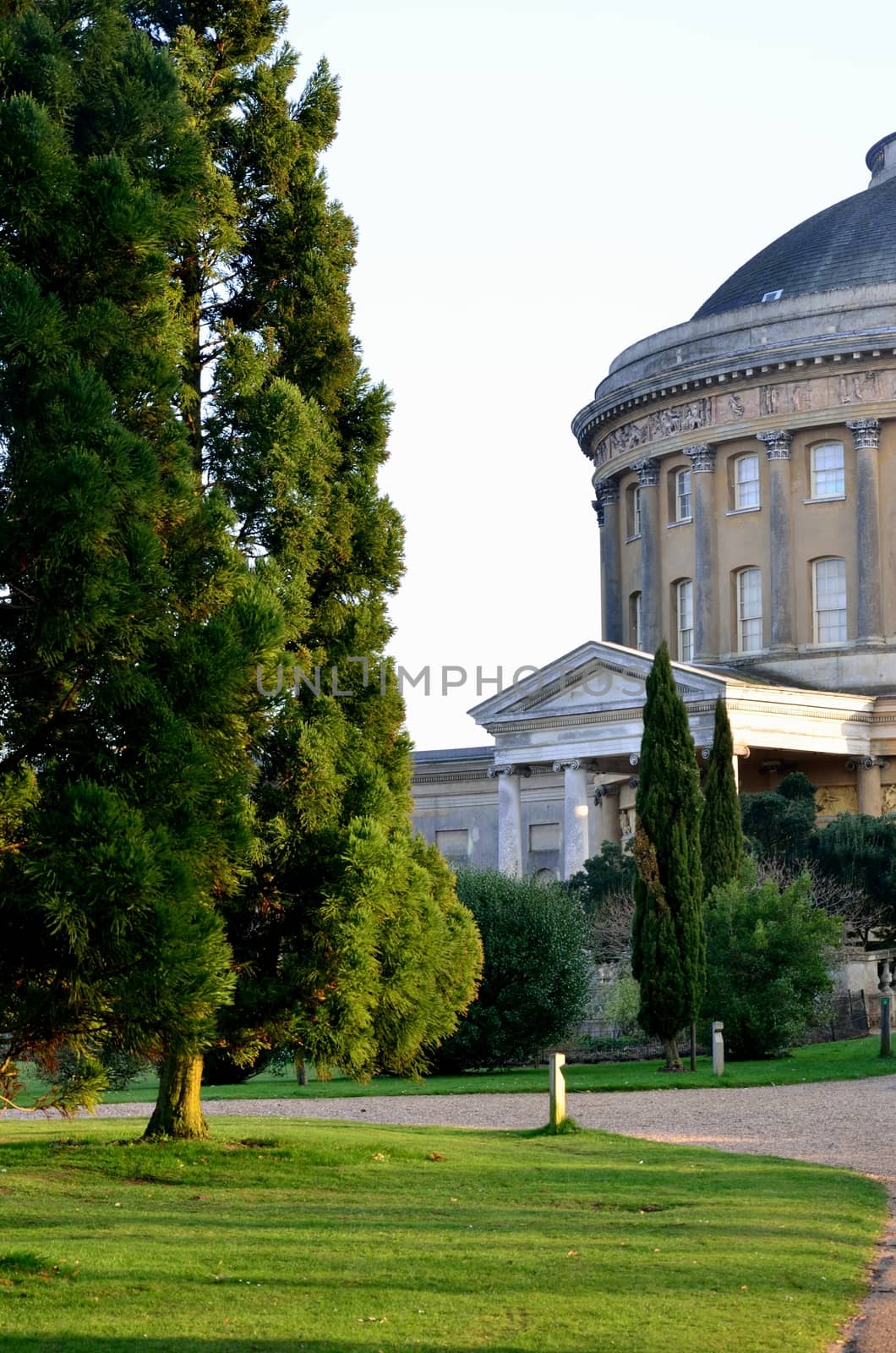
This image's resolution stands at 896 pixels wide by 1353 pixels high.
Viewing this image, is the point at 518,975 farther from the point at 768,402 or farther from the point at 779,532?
the point at 768,402

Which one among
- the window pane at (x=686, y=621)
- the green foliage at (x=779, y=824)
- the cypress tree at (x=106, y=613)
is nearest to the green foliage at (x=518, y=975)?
the green foliage at (x=779, y=824)

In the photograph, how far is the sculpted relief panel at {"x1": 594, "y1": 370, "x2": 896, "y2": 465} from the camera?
5403cm

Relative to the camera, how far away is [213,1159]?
15.5 m

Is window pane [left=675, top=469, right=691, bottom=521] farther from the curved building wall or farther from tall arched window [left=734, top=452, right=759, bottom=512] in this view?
tall arched window [left=734, top=452, right=759, bottom=512]

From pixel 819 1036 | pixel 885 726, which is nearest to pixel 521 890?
pixel 819 1036

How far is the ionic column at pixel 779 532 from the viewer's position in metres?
55.3

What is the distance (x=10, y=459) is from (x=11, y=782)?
177cm

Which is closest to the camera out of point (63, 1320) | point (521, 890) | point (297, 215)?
point (63, 1320)

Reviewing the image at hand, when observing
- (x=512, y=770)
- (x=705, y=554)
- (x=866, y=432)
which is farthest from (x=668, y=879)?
(x=705, y=554)

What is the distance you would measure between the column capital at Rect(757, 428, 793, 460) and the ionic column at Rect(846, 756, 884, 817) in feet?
31.7

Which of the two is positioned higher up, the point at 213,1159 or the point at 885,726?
the point at 885,726

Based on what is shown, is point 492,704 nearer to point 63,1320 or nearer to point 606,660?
point 606,660

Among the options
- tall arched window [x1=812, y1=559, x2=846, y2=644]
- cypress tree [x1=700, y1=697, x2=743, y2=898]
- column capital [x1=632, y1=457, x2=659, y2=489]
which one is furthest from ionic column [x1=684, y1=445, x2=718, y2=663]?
cypress tree [x1=700, y1=697, x2=743, y2=898]

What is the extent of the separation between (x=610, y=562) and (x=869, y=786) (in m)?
15.3
